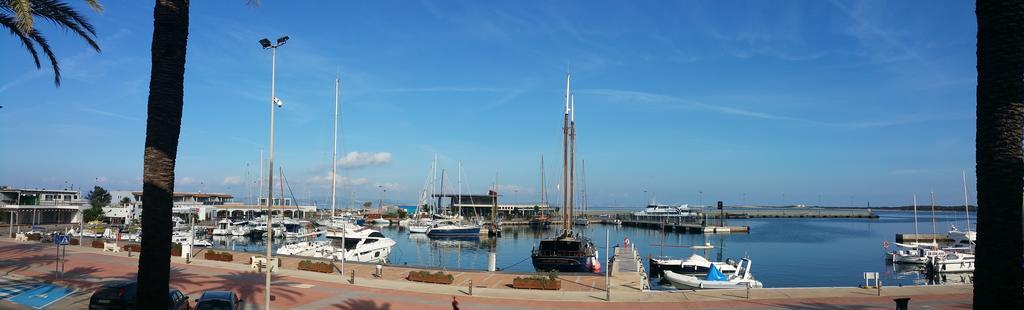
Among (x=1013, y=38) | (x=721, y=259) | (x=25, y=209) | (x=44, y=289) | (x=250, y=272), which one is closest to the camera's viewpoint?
(x=1013, y=38)

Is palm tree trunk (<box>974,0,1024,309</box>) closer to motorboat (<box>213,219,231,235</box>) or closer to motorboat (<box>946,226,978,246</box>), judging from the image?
motorboat (<box>946,226,978,246</box>)

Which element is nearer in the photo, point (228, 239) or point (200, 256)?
point (200, 256)

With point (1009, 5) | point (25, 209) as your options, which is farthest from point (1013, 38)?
point (25, 209)

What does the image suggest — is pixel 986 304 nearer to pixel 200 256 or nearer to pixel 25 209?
pixel 200 256

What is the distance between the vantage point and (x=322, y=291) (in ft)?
84.1

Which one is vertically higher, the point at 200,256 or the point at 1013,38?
the point at 1013,38

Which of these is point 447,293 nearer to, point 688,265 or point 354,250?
point 688,265

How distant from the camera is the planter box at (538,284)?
26.5m

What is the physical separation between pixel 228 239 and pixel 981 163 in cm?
9419

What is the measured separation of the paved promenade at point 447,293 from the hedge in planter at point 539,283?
495 millimetres

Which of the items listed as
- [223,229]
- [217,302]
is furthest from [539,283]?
[223,229]

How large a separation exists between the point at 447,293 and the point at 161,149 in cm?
1463

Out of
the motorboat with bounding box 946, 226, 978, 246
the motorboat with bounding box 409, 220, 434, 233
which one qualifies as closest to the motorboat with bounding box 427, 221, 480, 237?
the motorboat with bounding box 409, 220, 434, 233

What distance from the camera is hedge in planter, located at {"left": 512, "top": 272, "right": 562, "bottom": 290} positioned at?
26500mm
